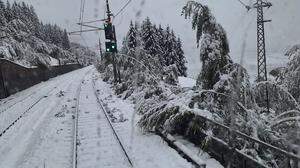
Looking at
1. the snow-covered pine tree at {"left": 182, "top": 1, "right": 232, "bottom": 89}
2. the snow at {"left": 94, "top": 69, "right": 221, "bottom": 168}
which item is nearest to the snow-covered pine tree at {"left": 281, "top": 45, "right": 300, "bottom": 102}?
the snow-covered pine tree at {"left": 182, "top": 1, "right": 232, "bottom": 89}

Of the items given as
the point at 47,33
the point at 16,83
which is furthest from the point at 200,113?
the point at 47,33

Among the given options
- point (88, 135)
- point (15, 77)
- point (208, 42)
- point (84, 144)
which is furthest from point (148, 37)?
point (208, 42)

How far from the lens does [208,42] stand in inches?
439

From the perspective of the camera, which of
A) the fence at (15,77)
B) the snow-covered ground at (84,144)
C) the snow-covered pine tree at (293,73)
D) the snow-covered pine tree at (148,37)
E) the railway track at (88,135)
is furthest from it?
the snow-covered pine tree at (148,37)

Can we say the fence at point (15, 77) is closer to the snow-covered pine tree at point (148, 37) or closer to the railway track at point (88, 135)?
the snow-covered pine tree at point (148, 37)

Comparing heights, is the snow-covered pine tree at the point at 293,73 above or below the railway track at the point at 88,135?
above

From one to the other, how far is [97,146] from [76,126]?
356 cm

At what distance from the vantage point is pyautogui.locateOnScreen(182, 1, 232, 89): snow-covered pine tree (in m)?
11.1

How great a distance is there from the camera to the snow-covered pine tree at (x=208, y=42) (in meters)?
11.1

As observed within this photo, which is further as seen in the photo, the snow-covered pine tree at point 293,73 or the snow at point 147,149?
the snow-covered pine tree at point 293,73

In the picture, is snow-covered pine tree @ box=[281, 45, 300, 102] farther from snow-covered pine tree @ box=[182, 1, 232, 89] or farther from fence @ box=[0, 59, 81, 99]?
fence @ box=[0, 59, 81, 99]

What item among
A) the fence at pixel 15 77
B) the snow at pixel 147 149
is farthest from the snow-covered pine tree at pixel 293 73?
the fence at pixel 15 77

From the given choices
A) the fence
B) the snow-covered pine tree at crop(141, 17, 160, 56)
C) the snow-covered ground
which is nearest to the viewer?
the snow-covered ground

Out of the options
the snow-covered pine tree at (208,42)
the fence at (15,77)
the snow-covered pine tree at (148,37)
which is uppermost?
the snow-covered pine tree at (148,37)
